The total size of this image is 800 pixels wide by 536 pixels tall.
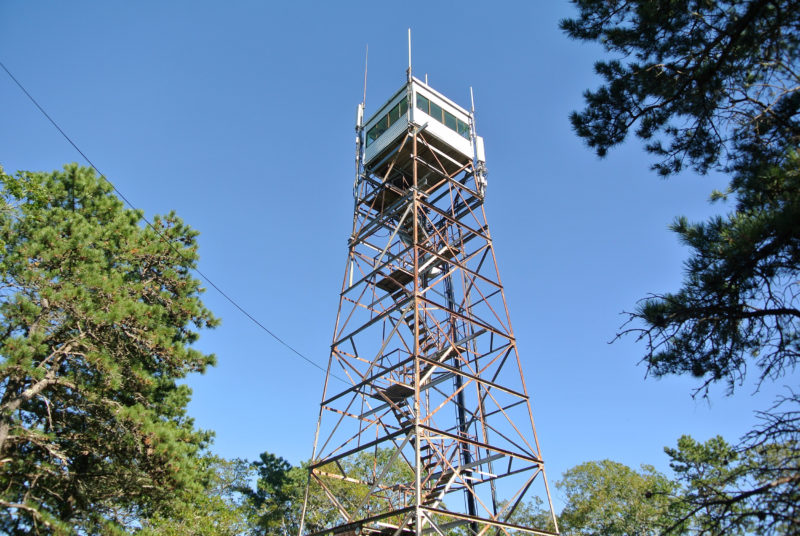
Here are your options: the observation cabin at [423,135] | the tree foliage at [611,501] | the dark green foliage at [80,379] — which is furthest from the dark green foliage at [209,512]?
the tree foliage at [611,501]

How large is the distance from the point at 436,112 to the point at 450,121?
0.56m

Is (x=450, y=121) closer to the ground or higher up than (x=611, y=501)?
higher up

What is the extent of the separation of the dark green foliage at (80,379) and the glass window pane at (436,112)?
9.39 m

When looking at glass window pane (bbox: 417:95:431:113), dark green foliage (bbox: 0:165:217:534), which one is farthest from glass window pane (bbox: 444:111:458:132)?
dark green foliage (bbox: 0:165:217:534)

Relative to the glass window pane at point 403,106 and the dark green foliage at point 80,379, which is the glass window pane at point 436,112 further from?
the dark green foliage at point 80,379

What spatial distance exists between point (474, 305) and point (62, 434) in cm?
1060

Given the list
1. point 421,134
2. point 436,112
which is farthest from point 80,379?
point 436,112

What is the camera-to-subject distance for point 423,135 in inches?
640

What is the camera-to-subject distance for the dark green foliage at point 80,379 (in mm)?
11734

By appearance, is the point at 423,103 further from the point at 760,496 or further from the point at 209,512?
the point at 209,512

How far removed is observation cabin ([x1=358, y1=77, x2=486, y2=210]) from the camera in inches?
642

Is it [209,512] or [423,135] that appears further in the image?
[209,512]

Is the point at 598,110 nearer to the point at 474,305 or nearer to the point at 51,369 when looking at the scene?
the point at 474,305

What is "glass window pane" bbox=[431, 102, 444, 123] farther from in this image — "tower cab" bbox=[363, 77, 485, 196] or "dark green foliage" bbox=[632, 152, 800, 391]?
"dark green foliage" bbox=[632, 152, 800, 391]
